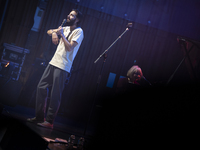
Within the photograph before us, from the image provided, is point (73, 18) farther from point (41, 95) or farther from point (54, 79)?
point (41, 95)

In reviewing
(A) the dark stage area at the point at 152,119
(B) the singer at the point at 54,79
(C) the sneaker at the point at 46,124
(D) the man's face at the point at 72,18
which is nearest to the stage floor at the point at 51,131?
(C) the sneaker at the point at 46,124

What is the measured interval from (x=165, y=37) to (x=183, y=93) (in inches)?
149

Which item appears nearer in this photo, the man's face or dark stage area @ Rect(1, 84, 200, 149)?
dark stage area @ Rect(1, 84, 200, 149)

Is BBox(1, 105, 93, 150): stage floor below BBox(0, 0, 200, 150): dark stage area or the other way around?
below

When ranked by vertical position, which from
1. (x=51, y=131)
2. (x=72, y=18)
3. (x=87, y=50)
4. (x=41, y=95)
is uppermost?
(x=72, y=18)

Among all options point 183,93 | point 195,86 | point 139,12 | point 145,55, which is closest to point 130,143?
point 183,93

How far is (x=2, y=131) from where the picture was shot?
1560 millimetres

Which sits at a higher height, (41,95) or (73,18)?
(73,18)

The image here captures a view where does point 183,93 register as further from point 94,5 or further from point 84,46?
point 94,5

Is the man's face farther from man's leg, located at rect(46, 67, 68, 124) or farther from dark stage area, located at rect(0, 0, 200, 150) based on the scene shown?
man's leg, located at rect(46, 67, 68, 124)

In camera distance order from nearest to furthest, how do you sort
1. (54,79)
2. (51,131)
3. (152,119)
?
(152,119) → (51,131) → (54,79)

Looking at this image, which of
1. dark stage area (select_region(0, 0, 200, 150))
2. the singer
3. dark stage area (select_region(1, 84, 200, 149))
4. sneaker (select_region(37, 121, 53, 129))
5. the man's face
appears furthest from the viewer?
dark stage area (select_region(0, 0, 200, 150))

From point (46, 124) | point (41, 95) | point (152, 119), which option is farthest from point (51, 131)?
point (152, 119)

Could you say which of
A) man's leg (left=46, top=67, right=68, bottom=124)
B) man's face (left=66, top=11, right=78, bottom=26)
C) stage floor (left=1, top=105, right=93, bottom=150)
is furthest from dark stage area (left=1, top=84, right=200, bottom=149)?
man's face (left=66, top=11, right=78, bottom=26)
